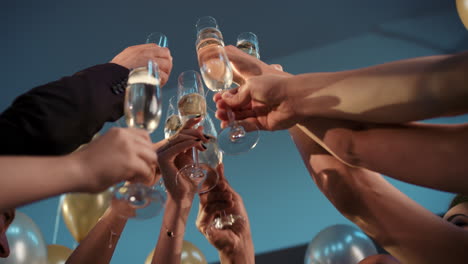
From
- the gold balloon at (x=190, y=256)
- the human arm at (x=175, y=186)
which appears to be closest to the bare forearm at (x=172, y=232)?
the human arm at (x=175, y=186)

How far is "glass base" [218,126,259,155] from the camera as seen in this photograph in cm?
123

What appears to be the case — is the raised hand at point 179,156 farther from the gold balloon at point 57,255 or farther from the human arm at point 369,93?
the gold balloon at point 57,255

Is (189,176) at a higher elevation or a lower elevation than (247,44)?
lower

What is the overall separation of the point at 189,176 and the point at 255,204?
87.9 inches

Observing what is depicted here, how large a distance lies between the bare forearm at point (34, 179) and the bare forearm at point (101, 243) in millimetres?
717

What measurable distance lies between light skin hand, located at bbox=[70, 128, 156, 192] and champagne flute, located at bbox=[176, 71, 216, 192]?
492 millimetres

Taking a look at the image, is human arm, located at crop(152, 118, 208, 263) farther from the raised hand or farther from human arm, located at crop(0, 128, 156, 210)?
human arm, located at crop(0, 128, 156, 210)

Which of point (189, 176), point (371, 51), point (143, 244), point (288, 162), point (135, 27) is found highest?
point (135, 27)

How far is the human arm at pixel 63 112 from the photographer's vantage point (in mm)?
832

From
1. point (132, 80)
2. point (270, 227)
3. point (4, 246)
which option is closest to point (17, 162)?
point (132, 80)

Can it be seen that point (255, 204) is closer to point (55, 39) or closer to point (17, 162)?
point (55, 39)

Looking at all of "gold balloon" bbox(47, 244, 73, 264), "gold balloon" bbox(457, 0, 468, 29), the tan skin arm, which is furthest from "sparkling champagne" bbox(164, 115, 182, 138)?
"gold balloon" bbox(457, 0, 468, 29)

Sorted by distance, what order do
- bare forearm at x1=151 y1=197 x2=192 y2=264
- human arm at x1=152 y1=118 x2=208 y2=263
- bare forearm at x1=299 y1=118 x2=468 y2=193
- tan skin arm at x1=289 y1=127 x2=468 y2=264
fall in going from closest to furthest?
bare forearm at x1=299 y1=118 x2=468 y2=193, tan skin arm at x1=289 y1=127 x2=468 y2=264, human arm at x1=152 y1=118 x2=208 y2=263, bare forearm at x1=151 y1=197 x2=192 y2=264

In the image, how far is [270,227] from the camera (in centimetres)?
333
